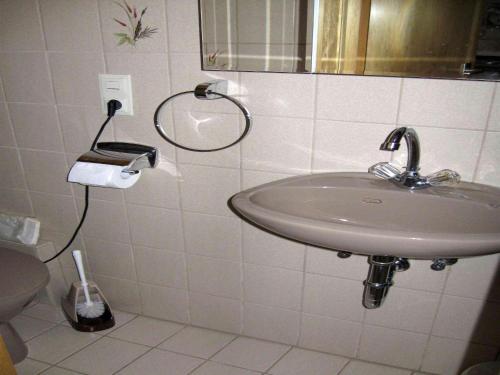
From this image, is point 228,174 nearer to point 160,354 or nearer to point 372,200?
point 372,200

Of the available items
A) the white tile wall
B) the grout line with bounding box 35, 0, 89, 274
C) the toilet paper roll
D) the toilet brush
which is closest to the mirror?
the white tile wall

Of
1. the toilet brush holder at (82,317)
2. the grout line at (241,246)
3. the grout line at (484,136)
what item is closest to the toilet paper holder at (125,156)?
the grout line at (241,246)

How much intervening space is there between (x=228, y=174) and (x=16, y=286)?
2.38 feet

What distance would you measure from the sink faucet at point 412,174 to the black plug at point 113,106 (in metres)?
0.79

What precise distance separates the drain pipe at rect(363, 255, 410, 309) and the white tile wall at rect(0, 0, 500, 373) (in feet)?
0.50

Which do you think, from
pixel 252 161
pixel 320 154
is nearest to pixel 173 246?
pixel 252 161

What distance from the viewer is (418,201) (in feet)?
3.01

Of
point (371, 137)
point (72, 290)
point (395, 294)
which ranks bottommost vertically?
point (72, 290)

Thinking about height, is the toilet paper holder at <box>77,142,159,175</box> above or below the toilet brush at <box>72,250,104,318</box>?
above

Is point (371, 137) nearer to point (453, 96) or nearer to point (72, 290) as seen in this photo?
point (453, 96)

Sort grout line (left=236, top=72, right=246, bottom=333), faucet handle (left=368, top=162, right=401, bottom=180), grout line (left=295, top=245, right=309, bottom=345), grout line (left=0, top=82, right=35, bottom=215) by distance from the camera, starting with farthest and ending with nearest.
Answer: grout line (left=0, top=82, right=35, bottom=215)
grout line (left=295, top=245, right=309, bottom=345)
grout line (left=236, top=72, right=246, bottom=333)
faucet handle (left=368, top=162, right=401, bottom=180)

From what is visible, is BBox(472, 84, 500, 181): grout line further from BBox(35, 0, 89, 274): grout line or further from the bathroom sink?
BBox(35, 0, 89, 274): grout line

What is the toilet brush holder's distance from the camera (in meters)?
1.43

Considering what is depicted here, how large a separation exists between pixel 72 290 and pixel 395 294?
1.17m
